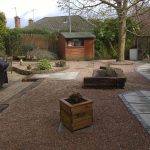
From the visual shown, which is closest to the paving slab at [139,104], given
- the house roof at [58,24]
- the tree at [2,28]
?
the tree at [2,28]

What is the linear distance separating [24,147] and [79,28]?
27.7 meters

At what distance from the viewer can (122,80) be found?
10.4m

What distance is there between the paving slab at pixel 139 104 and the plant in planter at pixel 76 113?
3.80 ft

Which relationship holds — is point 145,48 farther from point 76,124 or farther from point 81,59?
point 76,124

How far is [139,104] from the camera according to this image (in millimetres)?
8055

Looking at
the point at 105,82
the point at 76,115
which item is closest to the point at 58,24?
the point at 105,82

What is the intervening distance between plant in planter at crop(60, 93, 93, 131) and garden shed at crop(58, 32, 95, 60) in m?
17.9

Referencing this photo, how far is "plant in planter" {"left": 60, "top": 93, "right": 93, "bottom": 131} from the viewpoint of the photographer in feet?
19.2

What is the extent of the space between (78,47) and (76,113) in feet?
60.8

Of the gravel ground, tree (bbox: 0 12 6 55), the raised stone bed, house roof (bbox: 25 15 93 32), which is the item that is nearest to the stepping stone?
the gravel ground

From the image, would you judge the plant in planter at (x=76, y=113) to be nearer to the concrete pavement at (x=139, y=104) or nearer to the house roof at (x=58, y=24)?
the concrete pavement at (x=139, y=104)

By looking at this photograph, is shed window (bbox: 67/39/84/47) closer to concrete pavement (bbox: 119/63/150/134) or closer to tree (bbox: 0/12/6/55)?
tree (bbox: 0/12/6/55)

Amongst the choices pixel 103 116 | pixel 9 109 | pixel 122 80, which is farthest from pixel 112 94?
pixel 9 109

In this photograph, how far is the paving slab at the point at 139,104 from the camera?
21.6 feet
